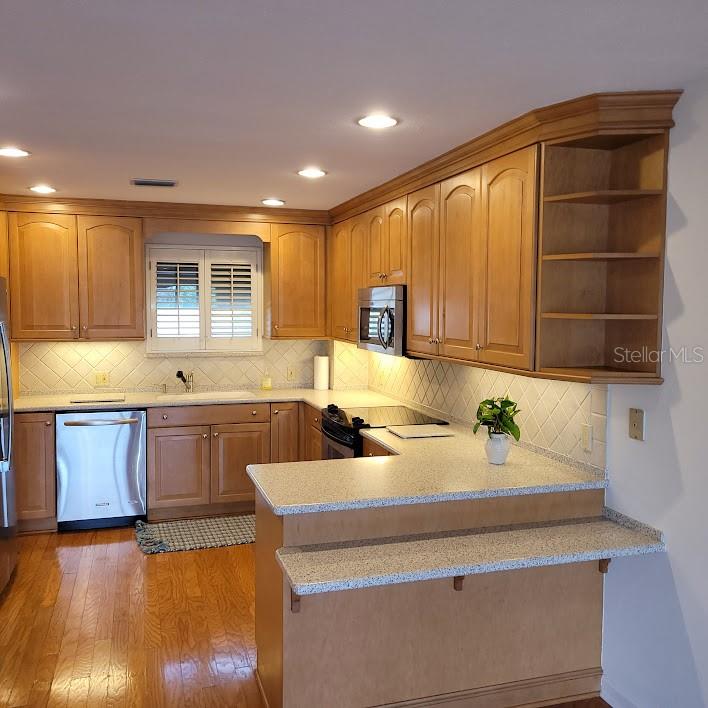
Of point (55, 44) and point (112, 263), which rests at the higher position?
point (55, 44)

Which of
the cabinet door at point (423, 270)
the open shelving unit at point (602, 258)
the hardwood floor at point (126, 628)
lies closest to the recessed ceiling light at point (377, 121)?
the open shelving unit at point (602, 258)

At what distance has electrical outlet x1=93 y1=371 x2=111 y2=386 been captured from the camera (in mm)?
5441

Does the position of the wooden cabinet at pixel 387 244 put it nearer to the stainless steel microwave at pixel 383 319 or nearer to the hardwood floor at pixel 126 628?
the stainless steel microwave at pixel 383 319

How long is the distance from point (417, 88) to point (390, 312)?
1.86 metres

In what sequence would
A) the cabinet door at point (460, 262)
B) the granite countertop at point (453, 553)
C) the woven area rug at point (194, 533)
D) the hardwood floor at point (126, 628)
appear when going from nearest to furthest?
the granite countertop at point (453, 553) < the hardwood floor at point (126, 628) < the cabinet door at point (460, 262) < the woven area rug at point (194, 533)

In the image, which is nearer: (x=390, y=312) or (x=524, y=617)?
(x=524, y=617)

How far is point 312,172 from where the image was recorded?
3.86 m

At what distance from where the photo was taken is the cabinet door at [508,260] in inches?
109

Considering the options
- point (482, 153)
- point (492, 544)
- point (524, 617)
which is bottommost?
point (524, 617)

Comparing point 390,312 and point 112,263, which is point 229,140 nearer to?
point 390,312

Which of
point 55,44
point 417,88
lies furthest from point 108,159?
point 417,88

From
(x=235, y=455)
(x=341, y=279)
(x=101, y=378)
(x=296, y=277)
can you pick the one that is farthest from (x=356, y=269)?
(x=101, y=378)

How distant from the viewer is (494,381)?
3.74 meters

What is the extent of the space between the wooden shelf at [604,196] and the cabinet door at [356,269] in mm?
2131
